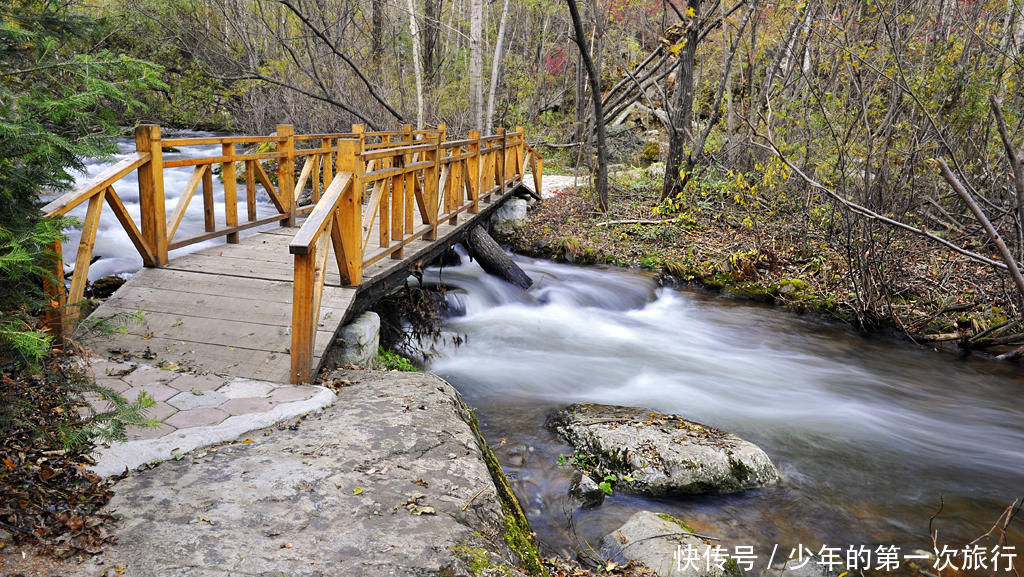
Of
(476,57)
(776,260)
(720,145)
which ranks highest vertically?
(476,57)

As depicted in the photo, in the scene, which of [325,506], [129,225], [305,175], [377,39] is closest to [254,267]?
[129,225]

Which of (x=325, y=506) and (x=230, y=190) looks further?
(x=230, y=190)

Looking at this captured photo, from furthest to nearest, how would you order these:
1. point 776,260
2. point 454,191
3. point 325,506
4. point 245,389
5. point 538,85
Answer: point 538,85 → point 776,260 → point 454,191 → point 245,389 → point 325,506

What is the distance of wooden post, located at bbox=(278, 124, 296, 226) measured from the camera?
764 centimetres

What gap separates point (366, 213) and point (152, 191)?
6.21ft

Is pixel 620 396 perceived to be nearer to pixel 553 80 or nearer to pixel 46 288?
pixel 46 288

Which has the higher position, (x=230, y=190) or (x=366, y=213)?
(x=230, y=190)

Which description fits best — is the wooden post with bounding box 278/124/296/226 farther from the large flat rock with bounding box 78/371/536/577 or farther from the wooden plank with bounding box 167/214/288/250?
the large flat rock with bounding box 78/371/536/577

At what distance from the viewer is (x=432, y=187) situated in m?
7.54

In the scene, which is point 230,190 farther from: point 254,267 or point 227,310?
point 227,310

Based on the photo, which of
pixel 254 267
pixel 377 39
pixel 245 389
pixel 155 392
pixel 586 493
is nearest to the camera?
pixel 155 392

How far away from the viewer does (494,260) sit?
387 inches

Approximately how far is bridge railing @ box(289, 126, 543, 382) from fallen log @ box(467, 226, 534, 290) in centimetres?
44

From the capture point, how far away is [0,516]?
8.21 ft
